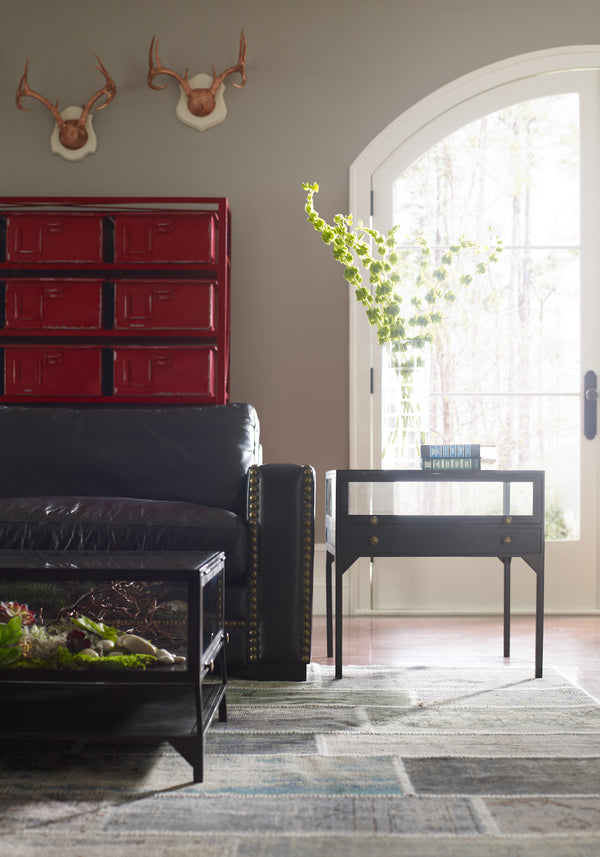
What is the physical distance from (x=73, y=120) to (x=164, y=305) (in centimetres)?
102

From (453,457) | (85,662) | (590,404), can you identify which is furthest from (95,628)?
(590,404)

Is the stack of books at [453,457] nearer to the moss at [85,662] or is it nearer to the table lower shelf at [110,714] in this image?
the table lower shelf at [110,714]

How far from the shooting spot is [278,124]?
3680 mm

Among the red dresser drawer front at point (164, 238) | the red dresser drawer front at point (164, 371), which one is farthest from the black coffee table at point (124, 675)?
the red dresser drawer front at point (164, 238)

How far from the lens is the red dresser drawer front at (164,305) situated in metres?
3.40

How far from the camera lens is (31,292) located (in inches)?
134

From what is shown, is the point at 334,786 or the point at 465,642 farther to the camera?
the point at 465,642

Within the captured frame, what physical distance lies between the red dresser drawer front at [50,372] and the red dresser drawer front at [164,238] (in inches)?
18.3

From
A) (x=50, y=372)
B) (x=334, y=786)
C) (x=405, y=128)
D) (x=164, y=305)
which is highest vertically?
(x=405, y=128)

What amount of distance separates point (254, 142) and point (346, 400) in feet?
4.21

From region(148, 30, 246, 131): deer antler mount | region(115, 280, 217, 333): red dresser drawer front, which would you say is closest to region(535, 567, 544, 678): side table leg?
region(115, 280, 217, 333): red dresser drawer front

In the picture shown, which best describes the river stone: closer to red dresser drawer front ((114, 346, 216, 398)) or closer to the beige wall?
red dresser drawer front ((114, 346, 216, 398))

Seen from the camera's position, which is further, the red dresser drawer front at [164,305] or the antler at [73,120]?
the antler at [73,120]

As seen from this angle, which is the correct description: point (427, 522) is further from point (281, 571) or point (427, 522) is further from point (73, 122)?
point (73, 122)
